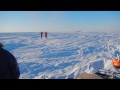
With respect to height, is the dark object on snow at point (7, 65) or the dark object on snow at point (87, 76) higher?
the dark object on snow at point (7, 65)

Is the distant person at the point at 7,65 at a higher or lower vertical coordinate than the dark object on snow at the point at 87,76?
higher

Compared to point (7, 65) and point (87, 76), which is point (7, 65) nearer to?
point (7, 65)

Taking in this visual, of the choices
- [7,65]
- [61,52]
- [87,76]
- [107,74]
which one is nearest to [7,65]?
[7,65]

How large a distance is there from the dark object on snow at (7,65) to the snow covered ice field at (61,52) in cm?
6

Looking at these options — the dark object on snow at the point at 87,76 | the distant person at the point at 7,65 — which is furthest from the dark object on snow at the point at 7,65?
the dark object on snow at the point at 87,76

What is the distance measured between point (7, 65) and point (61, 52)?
63 cm

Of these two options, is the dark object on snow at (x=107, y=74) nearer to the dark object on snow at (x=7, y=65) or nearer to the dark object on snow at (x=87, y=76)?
the dark object on snow at (x=87, y=76)

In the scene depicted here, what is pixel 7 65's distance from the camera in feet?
6.64

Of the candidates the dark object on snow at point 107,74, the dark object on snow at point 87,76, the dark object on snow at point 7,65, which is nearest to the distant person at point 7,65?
the dark object on snow at point 7,65

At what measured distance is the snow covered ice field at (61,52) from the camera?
6.56 ft

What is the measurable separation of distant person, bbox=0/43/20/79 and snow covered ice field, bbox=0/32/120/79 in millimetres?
54

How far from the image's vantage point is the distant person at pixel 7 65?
200 cm
